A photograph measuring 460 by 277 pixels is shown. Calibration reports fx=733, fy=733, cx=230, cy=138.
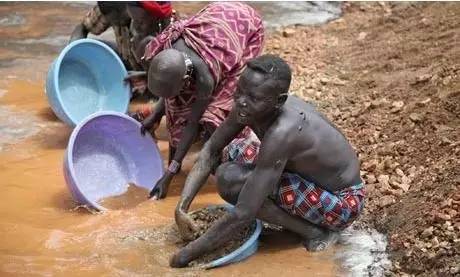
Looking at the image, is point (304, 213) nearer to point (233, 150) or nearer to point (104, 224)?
point (233, 150)

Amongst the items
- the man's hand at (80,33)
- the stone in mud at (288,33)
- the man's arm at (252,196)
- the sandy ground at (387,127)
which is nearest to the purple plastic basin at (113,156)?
the sandy ground at (387,127)

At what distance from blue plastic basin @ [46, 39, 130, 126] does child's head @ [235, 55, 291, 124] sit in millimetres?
2272

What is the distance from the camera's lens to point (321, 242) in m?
3.58

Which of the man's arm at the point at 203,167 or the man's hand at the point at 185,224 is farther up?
the man's arm at the point at 203,167

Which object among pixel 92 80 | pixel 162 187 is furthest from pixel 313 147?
pixel 92 80

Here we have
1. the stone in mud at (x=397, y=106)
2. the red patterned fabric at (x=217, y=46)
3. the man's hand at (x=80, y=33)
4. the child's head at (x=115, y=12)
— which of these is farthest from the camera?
the man's hand at (x=80, y=33)

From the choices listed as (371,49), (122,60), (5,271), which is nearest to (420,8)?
(371,49)

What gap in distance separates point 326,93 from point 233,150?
6.43ft

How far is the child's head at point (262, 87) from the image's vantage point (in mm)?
3141

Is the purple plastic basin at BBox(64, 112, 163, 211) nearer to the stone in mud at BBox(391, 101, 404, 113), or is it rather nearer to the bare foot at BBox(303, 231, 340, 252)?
the bare foot at BBox(303, 231, 340, 252)

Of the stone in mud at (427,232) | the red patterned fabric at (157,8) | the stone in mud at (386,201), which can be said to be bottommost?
the stone in mud at (386,201)

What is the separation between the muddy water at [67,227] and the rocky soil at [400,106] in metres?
0.46

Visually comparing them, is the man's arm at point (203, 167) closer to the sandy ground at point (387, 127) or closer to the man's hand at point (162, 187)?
the sandy ground at point (387, 127)

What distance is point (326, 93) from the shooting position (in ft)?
18.2
